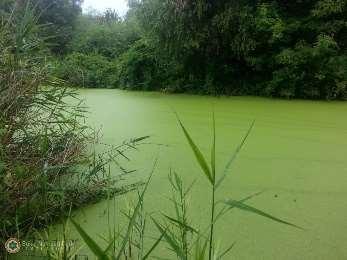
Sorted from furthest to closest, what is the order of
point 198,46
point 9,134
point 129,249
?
point 198,46 → point 9,134 → point 129,249

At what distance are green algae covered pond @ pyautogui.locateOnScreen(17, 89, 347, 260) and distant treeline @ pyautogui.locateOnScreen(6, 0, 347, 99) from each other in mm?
1170

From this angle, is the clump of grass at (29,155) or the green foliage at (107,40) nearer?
the clump of grass at (29,155)

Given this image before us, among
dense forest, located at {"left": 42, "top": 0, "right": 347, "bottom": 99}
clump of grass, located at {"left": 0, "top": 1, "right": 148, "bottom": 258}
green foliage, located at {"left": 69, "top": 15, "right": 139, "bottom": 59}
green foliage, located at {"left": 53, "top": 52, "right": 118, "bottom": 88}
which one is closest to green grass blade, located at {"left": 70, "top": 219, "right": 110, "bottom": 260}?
clump of grass, located at {"left": 0, "top": 1, "right": 148, "bottom": 258}

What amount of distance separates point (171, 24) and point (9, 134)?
191 inches

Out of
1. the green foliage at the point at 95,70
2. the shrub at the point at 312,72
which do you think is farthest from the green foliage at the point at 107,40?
the shrub at the point at 312,72

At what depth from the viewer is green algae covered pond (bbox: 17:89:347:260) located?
58.2 inches

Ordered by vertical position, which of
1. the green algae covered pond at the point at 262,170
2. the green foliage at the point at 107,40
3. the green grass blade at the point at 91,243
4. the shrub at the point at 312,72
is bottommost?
the green algae covered pond at the point at 262,170

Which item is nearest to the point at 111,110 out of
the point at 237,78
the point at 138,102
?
the point at 138,102

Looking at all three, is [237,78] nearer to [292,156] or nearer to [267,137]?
[267,137]

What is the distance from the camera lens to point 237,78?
655 centimetres

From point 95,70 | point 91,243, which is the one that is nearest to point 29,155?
point 91,243

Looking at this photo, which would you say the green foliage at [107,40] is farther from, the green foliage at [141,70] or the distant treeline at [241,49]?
the distant treeline at [241,49]

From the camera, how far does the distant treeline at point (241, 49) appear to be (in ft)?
18.0

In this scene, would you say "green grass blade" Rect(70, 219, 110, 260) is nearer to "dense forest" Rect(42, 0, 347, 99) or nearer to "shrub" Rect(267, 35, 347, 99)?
"dense forest" Rect(42, 0, 347, 99)
